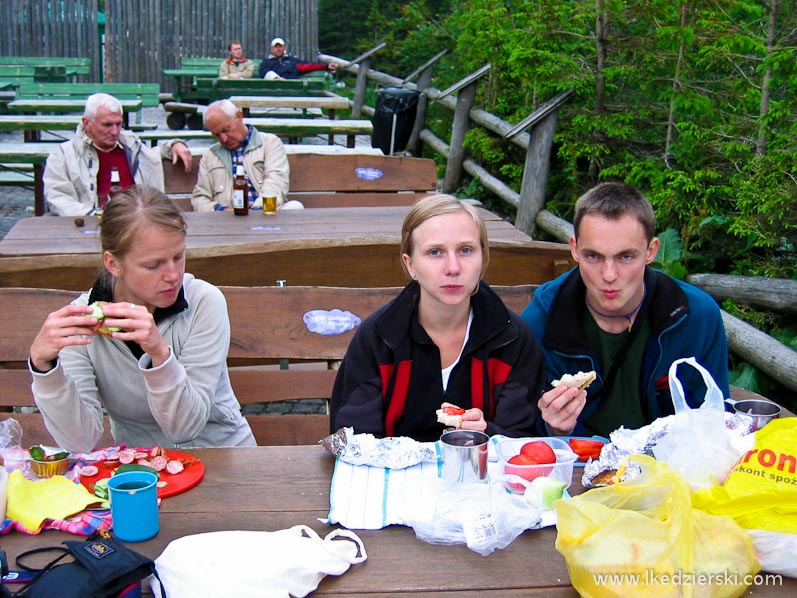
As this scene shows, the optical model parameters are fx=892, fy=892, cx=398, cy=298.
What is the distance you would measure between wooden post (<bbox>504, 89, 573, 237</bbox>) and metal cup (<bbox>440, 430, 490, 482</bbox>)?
18.7ft

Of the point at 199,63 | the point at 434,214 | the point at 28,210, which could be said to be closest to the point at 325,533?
the point at 434,214

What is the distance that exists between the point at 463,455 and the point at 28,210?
31.6ft

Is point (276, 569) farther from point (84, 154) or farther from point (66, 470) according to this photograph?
point (84, 154)

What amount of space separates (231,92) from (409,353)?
37.9 feet

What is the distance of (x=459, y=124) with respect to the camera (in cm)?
1016

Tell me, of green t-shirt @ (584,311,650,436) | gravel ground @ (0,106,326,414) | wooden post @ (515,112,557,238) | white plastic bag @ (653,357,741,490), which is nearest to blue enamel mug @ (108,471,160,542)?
white plastic bag @ (653,357,741,490)

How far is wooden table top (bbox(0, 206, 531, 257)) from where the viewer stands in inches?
196

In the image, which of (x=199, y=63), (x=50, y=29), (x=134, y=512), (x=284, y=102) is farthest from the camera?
(x=50, y=29)

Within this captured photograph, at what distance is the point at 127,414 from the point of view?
2.89 meters

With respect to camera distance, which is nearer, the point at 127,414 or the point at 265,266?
the point at 127,414

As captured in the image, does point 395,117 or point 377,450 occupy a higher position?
point 395,117

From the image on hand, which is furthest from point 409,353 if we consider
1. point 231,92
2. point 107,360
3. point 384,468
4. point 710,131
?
point 231,92

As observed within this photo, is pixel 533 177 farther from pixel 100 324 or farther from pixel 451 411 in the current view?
pixel 100 324

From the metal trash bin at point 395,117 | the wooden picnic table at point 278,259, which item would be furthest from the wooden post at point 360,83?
the wooden picnic table at point 278,259
